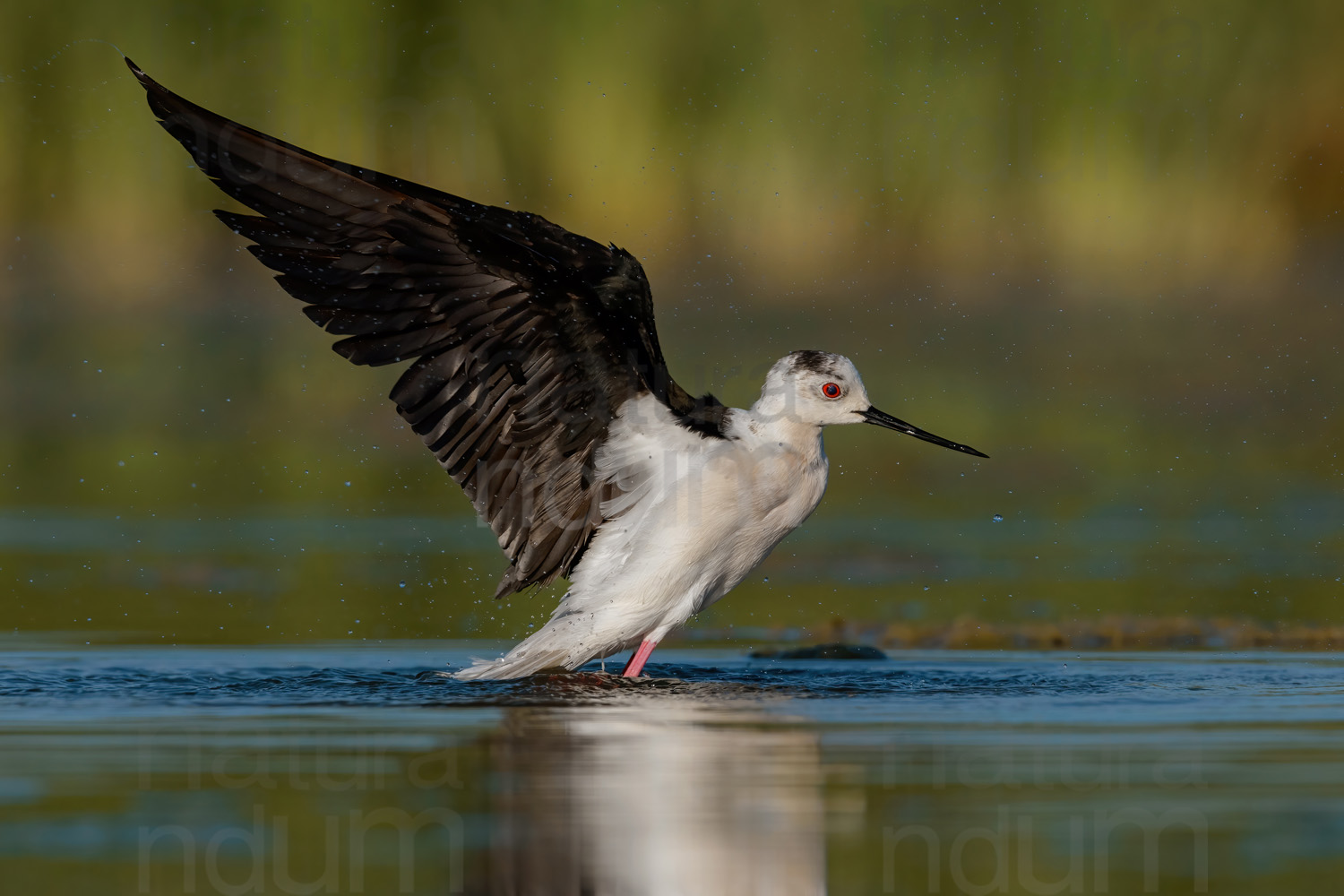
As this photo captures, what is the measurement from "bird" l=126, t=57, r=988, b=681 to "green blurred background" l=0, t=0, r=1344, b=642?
6406mm

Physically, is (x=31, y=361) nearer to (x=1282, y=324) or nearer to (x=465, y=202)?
(x=1282, y=324)

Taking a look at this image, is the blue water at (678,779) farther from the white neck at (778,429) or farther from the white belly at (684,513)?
the white neck at (778,429)

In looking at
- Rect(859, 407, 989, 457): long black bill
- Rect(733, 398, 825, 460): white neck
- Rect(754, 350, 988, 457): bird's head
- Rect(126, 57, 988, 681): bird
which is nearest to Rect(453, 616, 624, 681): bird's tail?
Rect(126, 57, 988, 681): bird

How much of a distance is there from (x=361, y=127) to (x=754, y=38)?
11.2ft

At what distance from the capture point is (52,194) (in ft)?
63.7

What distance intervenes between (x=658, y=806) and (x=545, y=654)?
9.84ft

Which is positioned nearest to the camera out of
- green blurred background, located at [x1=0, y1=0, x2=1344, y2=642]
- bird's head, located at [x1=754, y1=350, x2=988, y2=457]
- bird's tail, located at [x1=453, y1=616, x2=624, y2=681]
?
A: bird's tail, located at [x1=453, y1=616, x2=624, y2=681]

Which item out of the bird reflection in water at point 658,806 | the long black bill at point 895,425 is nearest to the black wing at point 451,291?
the long black bill at point 895,425

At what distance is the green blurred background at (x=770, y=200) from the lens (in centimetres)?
1700

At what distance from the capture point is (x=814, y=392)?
29.8ft

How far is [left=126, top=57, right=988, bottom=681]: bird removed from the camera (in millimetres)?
8188

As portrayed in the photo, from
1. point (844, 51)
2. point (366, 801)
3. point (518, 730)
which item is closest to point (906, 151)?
point (844, 51)

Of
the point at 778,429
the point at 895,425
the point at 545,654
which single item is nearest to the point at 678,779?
the point at 545,654

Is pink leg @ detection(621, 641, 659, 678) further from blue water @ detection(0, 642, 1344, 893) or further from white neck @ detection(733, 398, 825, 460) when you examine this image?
white neck @ detection(733, 398, 825, 460)
